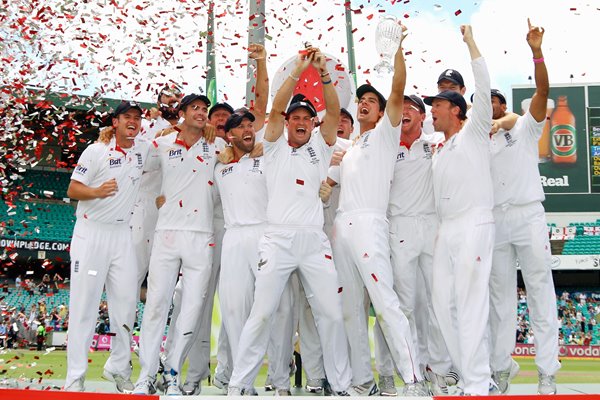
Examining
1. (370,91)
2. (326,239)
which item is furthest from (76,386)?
(370,91)

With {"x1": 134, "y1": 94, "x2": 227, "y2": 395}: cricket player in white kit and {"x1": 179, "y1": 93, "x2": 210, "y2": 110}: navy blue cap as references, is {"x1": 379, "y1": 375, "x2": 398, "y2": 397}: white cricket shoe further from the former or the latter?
{"x1": 179, "y1": 93, "x2": 210, "y2": 110}: navy blue cap

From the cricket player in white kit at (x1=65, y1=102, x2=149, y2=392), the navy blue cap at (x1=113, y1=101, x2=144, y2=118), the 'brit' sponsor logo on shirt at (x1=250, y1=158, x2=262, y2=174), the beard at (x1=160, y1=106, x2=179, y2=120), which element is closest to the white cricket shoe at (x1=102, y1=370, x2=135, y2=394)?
the cricket player in white kit at (x1=65, y1=102, x2=149, y2=392)

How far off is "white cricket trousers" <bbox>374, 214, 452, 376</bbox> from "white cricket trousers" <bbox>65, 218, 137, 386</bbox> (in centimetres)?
253

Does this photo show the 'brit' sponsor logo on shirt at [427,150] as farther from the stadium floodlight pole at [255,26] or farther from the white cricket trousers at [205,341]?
the white cricket trousers at [205,341]

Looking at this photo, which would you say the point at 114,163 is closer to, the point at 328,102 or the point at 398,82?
the point at 328,102

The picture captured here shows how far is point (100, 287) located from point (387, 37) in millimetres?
3720

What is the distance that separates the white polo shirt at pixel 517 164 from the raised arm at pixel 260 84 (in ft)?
7.83

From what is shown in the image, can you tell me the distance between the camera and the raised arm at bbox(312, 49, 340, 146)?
6.90 metres

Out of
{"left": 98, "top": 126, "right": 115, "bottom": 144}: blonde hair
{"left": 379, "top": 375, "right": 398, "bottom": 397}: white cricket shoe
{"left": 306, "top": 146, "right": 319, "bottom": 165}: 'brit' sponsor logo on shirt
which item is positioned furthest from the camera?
{"left": 98, "top": 126, "right": 115, "bottom": 144}: blonde hair

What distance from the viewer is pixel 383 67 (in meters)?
7.12

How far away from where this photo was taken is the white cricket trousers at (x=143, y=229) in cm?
829

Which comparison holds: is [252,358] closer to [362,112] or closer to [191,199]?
[191,199]

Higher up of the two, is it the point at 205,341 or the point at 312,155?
the point at 312,155

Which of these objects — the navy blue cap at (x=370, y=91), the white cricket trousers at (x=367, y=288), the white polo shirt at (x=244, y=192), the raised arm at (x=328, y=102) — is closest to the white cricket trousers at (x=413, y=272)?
the white cricket trousers at (x=367, y=288)
